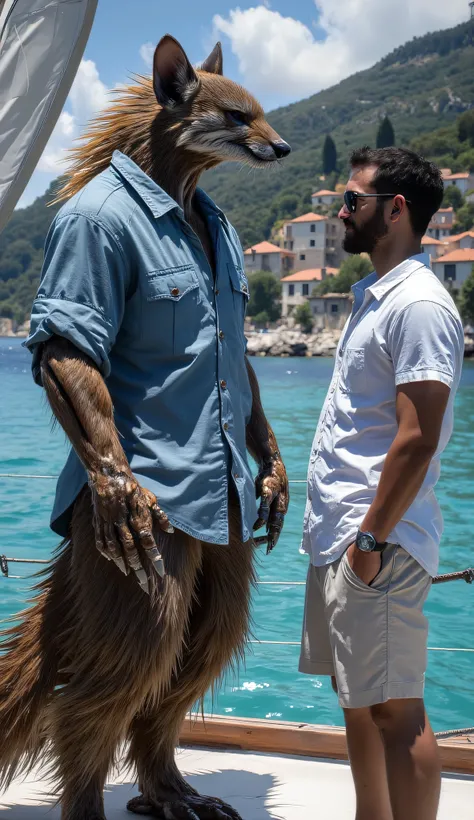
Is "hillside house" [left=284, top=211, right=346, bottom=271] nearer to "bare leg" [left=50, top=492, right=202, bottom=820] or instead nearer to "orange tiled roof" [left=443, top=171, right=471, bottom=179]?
"orange tiled roof" [left=443, top=171, right=471, bottom=179]

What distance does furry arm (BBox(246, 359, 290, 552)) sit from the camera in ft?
8.21

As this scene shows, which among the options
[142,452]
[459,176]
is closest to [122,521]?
[142,452]

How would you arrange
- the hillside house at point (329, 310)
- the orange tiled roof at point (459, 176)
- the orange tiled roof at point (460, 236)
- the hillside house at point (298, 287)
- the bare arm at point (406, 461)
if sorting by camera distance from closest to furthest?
1. the bare arm at point (406, 461)
2. the orange tiled roof at point (460, 236)
3. the hillside house at point (329, 310)
4. the hillside house at point (298, 287)
5. the orange tiled roof at point (459, 176)

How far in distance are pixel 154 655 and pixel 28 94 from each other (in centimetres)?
140

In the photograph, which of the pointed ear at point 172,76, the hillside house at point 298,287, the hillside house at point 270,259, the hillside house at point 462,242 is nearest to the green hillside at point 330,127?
the hillside house at point 270,259

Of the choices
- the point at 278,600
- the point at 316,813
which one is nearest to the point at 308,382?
the point at 278,600

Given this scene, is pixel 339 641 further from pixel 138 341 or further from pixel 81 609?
pixel 138 341

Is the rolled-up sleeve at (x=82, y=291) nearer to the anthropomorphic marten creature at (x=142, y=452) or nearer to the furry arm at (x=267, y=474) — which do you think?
the anthropomorphic marten creature at (x=142, y=452)

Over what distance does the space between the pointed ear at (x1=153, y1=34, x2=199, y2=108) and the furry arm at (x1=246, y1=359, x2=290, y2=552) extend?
2.28 feet

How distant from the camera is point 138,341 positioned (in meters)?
2.16

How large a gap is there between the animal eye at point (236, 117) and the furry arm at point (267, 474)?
0.61 metres

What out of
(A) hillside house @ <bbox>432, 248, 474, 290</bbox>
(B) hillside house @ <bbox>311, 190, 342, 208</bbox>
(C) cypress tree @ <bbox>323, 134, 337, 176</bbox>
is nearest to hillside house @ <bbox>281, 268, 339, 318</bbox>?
(A) hillside house @ <bbox>432, 248, 474, 290</bbox>

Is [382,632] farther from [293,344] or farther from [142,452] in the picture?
[293,344]

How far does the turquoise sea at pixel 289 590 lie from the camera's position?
20.6 feet
